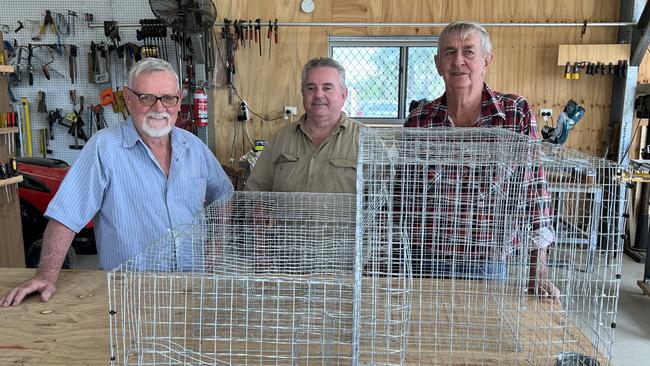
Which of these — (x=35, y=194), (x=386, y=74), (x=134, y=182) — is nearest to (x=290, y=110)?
(x=386, y=74)

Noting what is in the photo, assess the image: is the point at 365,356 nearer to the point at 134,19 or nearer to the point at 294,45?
the point at 294,45

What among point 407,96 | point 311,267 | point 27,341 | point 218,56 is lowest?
point 27,341

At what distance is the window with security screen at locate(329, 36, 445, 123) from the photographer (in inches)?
170

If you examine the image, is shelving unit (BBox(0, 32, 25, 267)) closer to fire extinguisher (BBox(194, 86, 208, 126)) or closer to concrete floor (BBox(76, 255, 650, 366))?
concrete floor (BBox(76, 255, 650, 366))

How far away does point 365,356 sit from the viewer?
91 centimetres

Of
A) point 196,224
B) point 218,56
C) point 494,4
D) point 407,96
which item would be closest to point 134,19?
point 218,56

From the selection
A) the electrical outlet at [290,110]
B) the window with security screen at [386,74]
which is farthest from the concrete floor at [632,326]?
the electrical outlet at [290,110]

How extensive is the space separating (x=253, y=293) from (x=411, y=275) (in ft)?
1.54

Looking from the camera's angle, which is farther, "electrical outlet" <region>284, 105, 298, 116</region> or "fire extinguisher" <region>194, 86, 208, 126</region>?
"electrical outlet" <region>284, 105, 298, 116</region>

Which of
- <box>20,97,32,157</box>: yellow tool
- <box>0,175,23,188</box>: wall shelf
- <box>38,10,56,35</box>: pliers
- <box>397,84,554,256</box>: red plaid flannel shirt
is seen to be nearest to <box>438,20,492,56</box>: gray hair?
<box>397,84,554,256</box>: red plaid flannel shirt

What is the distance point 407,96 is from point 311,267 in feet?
11.5

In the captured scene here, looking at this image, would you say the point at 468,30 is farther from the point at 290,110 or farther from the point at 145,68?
the point at 290,110

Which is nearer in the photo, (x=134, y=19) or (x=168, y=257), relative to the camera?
(x=168, y=257)

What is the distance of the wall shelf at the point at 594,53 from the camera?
3977 mm
